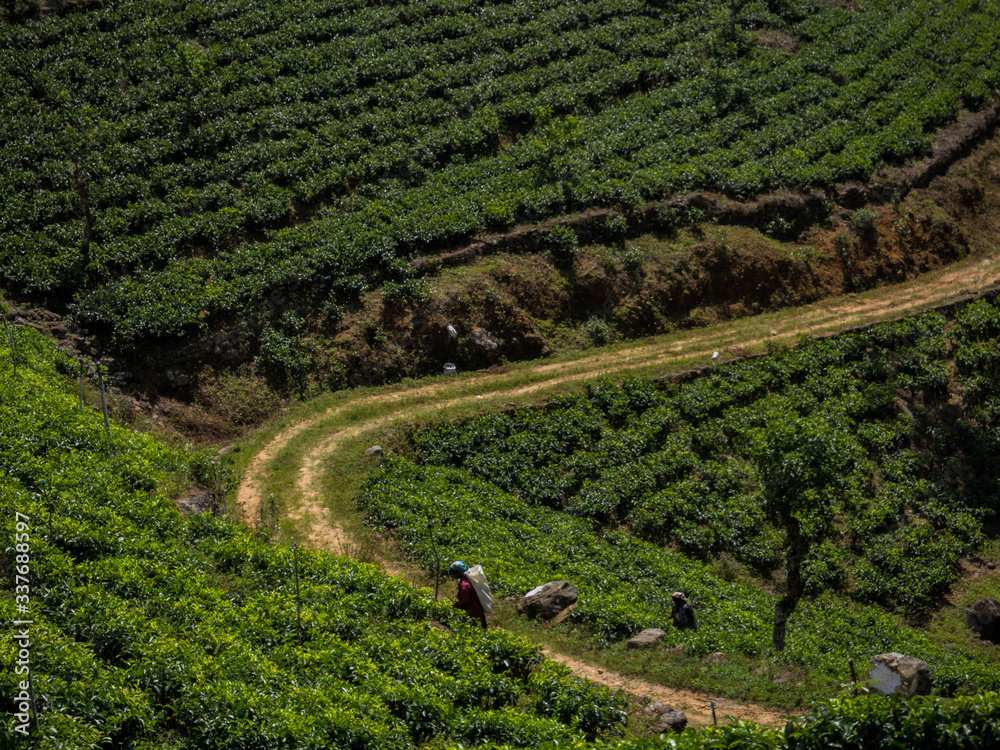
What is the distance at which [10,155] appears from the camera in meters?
31.2

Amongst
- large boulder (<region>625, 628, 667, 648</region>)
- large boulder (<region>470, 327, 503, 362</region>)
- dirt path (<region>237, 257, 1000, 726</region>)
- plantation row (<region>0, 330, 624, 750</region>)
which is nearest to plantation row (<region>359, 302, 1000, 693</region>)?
large boulder (<region>625, 628, 667, 648</region>)

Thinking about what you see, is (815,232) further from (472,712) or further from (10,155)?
(10,155)

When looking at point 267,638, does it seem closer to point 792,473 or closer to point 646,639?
point 646,639

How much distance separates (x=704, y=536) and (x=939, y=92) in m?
31.4

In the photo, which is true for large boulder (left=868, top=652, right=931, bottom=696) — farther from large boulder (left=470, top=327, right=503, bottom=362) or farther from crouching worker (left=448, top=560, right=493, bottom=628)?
large boulder (left=470, top=327, right=503, bottom=362)

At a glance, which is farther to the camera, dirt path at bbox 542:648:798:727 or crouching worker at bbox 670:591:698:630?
crouching worker at bbox 670:591:698:630

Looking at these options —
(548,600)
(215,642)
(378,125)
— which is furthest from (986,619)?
(378,125)

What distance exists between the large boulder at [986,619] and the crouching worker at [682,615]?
878 centimetres

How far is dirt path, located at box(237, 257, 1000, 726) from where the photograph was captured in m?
16.5

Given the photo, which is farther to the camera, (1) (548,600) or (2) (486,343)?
(2) (486,343)

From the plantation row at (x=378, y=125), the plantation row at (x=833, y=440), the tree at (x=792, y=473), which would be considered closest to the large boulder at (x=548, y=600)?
the tree at (x=792, y=473)

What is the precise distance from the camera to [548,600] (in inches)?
713

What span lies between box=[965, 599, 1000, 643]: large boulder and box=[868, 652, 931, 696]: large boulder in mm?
7975

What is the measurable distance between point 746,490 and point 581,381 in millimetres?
6541
